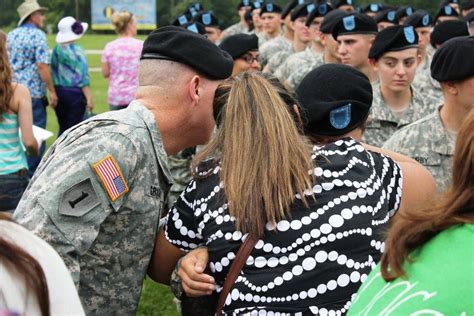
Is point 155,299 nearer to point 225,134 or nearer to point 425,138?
point 425,138

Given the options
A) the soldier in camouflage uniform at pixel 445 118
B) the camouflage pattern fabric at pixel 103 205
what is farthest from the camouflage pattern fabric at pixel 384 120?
the camouflage pattern fabric at pixel 103 205

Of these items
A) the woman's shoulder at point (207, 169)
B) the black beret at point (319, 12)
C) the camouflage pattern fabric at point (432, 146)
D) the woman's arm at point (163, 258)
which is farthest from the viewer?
the black beret at point (319, 12)

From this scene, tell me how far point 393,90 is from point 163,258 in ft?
10.4

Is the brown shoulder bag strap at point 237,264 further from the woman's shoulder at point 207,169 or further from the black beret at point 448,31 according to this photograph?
the black beret at point 448,31

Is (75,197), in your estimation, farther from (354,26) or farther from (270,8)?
(270,8)

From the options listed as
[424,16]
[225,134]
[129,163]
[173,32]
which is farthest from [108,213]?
[424,16]

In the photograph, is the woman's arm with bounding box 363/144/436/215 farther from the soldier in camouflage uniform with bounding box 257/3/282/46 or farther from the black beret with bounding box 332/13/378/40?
the soldier in camouflage uniform with bounding box 257/3/282/46

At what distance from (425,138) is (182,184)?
6.96 feet

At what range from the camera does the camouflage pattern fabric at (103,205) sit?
288cm

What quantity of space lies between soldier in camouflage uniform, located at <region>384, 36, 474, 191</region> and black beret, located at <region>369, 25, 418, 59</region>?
4.29 feet

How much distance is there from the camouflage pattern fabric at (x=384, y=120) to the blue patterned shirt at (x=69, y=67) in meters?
6.54

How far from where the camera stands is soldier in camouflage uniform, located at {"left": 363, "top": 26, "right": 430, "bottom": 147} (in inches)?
231

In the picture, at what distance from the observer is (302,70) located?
816 cm

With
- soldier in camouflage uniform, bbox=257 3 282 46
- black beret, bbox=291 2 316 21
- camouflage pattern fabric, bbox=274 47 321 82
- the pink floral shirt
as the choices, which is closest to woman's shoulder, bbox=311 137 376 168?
camouflage pattern fabric, bbox=274 47 321 82
